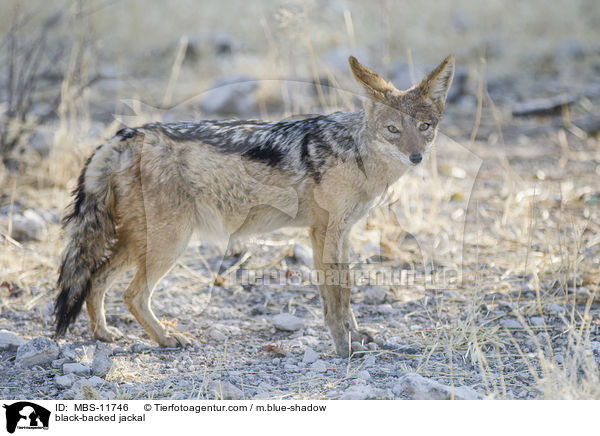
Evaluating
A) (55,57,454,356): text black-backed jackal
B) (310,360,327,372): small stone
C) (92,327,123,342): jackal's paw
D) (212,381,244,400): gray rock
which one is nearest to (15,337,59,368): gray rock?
(55,57,454,356): text black-backed jackal

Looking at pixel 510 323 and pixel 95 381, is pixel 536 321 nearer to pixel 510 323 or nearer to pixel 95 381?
pixel 510 323

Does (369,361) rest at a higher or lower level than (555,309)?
lower

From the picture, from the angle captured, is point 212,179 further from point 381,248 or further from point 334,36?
point 334,36

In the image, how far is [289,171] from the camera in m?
4.00

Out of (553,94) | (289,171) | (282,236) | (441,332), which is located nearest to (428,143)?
(289,171)

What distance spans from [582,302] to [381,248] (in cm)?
177

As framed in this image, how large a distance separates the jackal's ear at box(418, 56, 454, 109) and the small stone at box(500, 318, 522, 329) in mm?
1562

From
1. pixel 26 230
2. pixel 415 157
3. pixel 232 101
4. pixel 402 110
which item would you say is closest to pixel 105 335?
pixel 26 230

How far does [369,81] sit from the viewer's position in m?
3.87

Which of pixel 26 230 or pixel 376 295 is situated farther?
pixel 26 230

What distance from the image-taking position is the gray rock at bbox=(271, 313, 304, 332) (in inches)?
165

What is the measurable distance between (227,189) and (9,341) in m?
1.68

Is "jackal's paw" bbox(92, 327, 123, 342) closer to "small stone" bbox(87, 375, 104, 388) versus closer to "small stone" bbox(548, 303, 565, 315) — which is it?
"small stone" bbox(87, 375, 104, 388)

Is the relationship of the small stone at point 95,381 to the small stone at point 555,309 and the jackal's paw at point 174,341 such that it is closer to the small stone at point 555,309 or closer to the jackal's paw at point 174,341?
the jackal's paw at point 174,341
